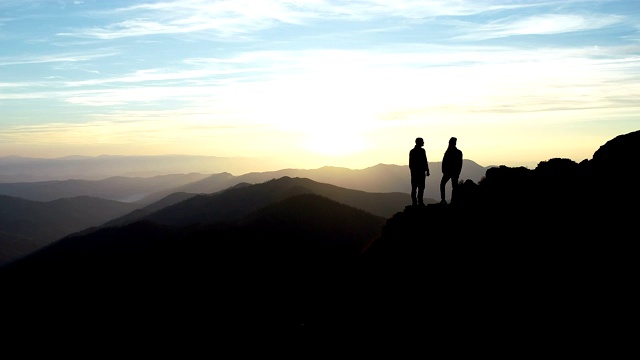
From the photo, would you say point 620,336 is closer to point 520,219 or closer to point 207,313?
point 520,219

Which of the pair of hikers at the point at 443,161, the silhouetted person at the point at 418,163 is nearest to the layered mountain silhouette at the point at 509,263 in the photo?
the pair of hikers at the point at 443,161

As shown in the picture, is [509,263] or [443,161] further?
[443,161]

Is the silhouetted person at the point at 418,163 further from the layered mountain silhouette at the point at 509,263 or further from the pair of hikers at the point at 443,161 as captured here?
the layered mountain silhouette at the point at 509,263

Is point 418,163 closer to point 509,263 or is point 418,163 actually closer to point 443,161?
point 443,161

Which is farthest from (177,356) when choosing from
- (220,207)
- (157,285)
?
(220,207)

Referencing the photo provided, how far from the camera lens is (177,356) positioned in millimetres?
37938

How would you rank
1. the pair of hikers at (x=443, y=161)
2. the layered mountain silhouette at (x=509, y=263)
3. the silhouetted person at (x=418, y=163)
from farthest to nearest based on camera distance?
the silhouetted person at (x=418, y=163) → the pair of hikers at (x=443, y=161) → the layered mountain silhouette at (x=509, y=263)

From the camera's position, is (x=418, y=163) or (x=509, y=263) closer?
(x=509, y=263)

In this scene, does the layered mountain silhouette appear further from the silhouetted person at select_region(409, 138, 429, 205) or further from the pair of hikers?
the silhouetted person at select_region(409, 138, 429, 205)

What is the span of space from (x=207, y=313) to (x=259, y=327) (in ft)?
37.7

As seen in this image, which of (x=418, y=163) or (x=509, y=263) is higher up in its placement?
(x=418, y=163)

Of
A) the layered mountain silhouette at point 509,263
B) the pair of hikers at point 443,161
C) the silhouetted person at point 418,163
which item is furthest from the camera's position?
the silhouetted person at point 418,163

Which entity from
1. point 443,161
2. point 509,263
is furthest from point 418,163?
point 509,263

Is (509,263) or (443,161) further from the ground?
(443,161)
